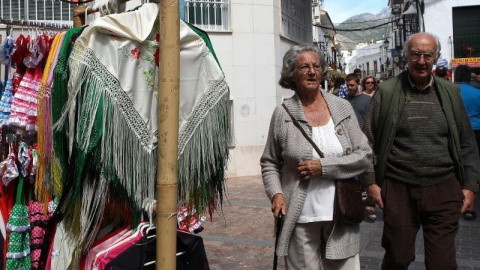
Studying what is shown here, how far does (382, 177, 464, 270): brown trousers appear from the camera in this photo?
10.2 feet

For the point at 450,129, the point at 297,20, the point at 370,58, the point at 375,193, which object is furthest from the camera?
the point at 370,58

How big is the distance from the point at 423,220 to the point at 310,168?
0.96m

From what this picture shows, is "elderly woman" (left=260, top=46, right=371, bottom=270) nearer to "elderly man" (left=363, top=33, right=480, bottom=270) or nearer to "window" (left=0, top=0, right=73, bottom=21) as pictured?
"elderly man" (left=363, top=33, right=480, bottom=270)

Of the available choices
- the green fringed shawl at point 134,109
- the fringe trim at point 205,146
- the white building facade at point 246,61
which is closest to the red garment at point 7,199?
the green fringed shawl at point 134,109

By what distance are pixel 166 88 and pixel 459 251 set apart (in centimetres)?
418

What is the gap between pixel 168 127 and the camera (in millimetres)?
1938

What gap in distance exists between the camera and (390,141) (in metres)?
3.21

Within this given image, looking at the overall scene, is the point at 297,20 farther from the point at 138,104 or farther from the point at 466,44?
the point at 138,104

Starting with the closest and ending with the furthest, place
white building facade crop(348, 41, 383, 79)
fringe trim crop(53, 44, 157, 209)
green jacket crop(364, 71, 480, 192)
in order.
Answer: fringe trim crop(53, 44, 157, 209), green jacket crop(364, 71, 480, 192), white building facade crop(348, 41, 383, 79)

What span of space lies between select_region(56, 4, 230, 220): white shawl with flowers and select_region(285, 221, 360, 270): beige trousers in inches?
27.2

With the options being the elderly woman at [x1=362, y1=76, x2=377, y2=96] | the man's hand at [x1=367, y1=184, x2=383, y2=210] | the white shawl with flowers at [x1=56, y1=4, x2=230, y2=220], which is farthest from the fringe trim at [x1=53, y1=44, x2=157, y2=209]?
the elderly woman at [x1=362, y1=76, x2=377, y2=96]

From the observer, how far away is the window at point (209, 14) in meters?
10.4

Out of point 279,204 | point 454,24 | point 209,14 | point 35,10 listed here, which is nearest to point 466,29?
point 454,24

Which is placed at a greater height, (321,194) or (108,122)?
(108,122)
